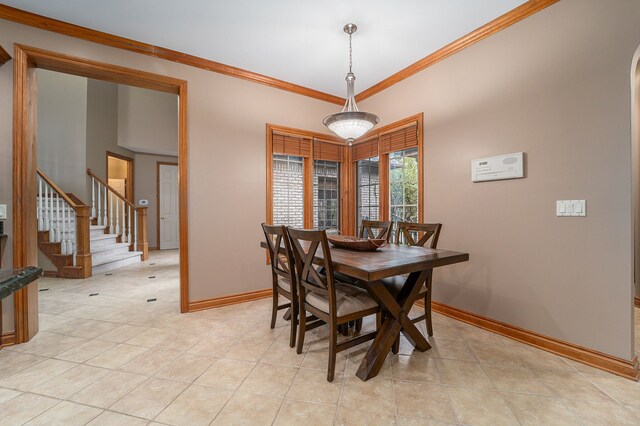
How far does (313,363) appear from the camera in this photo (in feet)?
6.32

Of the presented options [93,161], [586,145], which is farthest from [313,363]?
[93,161]

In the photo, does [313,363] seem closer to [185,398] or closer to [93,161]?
[185,398]

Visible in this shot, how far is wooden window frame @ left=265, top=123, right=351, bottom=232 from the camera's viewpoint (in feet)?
11.2

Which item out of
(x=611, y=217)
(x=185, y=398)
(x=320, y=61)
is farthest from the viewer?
(x=320, y=61)

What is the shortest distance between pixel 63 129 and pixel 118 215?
5.98 ft

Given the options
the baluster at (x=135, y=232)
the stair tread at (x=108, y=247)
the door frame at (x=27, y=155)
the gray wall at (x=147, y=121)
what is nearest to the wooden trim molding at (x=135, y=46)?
the door frame at (x=27, y=155)

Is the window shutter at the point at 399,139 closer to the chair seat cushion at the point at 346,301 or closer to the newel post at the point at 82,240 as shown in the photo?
the chair seat cushion at the point at 346,301

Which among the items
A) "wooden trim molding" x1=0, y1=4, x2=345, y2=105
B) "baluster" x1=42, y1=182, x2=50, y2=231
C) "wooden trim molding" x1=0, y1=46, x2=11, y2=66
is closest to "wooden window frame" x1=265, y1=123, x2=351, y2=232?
"wooden trim molding" x1=0, y1=4, x2=345, y2=105

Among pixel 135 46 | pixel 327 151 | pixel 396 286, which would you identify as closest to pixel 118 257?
pixel 135 46

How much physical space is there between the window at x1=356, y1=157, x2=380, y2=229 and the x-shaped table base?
6.29 ft

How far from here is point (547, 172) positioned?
6.89ft

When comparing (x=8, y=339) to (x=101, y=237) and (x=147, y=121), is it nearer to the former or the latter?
(x=101, y=237)

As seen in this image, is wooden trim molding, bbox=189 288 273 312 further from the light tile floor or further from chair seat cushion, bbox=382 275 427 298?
chair seat cushion, bbox=382 275 427 298

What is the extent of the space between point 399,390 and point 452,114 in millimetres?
2487
